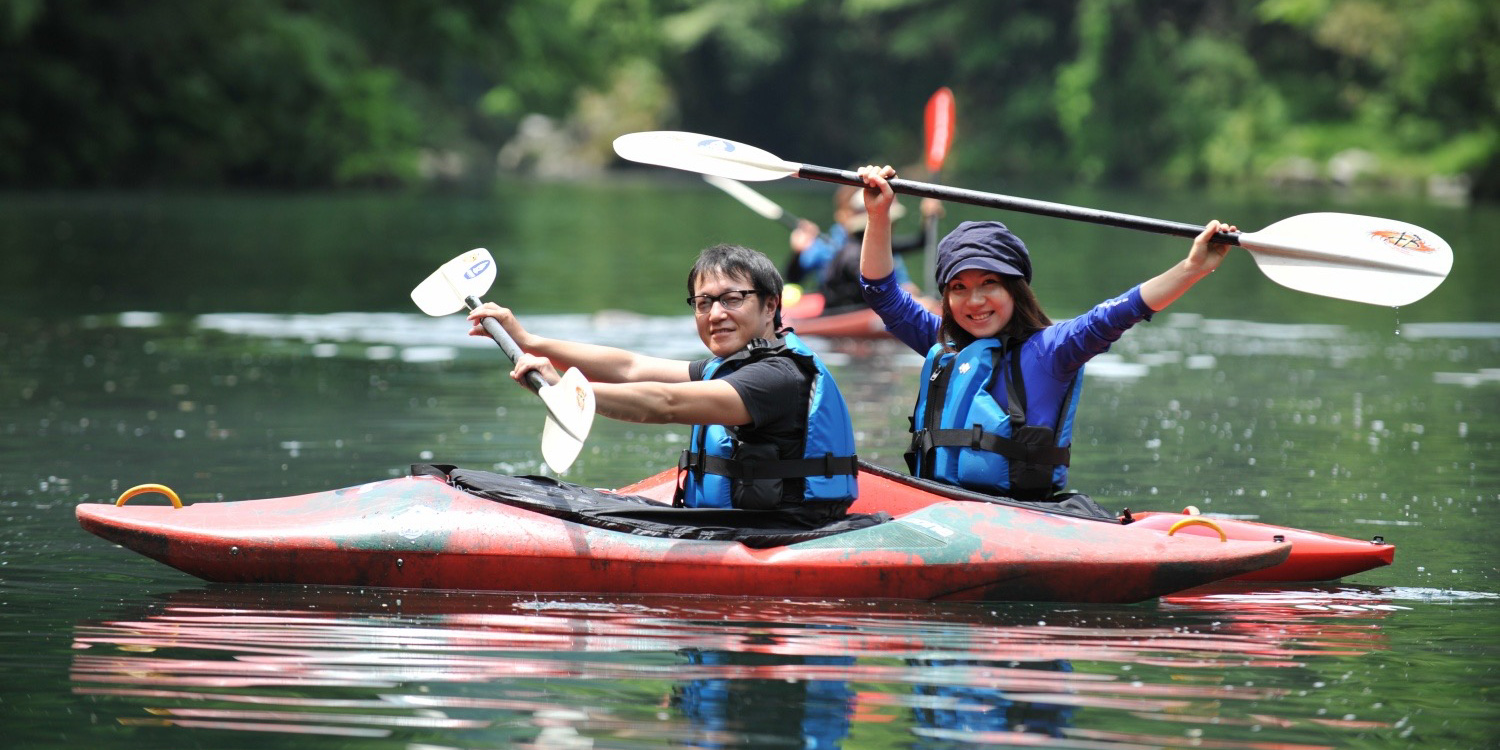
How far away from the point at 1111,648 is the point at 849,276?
316 inches

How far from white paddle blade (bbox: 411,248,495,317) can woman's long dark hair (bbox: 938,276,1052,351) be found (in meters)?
1.33

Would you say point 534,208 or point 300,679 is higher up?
point 534,208

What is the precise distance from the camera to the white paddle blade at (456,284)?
562cm

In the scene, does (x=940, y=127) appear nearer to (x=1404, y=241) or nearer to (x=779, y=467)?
(x=1404, y=241)

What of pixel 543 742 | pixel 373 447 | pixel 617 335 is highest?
pixel 617 335

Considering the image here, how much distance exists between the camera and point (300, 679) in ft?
13.6

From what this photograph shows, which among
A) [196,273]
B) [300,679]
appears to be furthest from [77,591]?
[196,273]

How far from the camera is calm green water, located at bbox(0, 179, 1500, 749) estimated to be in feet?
12.9

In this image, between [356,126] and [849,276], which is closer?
[849,276]

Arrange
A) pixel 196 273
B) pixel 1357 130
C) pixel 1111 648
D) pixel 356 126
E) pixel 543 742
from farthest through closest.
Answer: pixel 1357 130, pixel 356 126, pixel 196 273, pixel 1111 648, pixel 543 742

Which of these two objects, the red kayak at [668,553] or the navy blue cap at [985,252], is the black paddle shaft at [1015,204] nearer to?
the navy blue cap at [985,252]

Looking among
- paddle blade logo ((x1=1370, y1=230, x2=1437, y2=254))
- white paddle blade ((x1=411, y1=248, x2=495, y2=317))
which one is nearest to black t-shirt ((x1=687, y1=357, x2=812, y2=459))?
white paddle blade ((x1=411, y1=248, x2=495, y2=317))

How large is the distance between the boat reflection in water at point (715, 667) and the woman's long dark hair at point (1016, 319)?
0.74 meters

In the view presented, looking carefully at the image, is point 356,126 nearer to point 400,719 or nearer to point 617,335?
point 617,335
